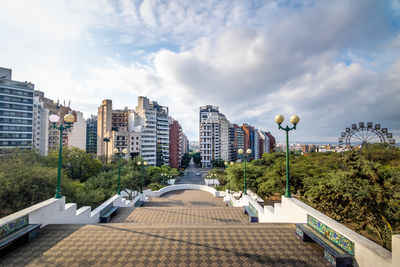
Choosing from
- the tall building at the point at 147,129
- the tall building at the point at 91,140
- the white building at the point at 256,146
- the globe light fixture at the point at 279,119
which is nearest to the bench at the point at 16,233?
the globe light fixture at the point at 279,119

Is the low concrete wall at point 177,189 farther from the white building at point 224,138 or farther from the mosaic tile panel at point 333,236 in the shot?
the white building at point 224,138

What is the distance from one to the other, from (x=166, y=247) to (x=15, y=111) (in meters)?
66.1

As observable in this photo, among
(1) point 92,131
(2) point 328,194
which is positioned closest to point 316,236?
(2) point 328,194

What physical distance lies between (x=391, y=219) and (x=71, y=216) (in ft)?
44.6

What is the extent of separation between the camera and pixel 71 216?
21.9 feet

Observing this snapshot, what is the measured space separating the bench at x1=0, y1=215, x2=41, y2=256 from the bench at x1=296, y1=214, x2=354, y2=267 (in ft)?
24.2

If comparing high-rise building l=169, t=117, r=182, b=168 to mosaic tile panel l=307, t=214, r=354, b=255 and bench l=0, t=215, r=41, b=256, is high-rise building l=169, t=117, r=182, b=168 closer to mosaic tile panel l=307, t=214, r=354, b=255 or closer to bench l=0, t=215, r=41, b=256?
bench l=0, t=215, r=41, b=256

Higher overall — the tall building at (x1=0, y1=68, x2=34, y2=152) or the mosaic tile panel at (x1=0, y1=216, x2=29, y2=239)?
the tall building at (x1=0, y1=68, x2=34, y2=152)

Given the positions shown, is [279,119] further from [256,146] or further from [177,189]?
[256,146]

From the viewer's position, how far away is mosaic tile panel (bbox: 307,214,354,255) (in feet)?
13.0

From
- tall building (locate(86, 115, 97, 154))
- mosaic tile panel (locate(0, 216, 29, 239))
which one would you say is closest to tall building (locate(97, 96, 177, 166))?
tall building (locate(86, 115, 97, 154))

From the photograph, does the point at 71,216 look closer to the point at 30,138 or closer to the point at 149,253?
the point at 149,253

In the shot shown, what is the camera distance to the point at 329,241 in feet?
14.2

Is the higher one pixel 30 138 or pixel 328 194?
pixel 30 138
